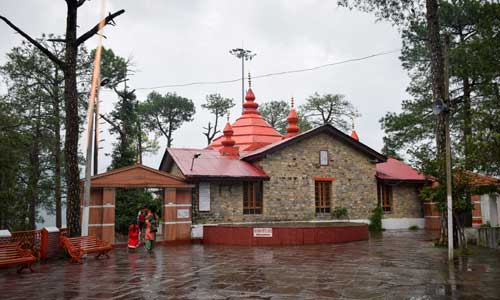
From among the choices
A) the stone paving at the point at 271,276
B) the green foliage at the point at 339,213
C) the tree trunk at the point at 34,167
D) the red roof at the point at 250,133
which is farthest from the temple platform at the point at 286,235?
the tree trunk at the point at 34,167

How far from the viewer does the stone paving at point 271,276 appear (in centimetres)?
766

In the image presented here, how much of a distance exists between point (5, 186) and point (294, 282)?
43.8 feet

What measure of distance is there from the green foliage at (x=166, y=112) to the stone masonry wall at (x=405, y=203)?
24.8 m

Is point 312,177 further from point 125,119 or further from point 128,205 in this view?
point 125,119

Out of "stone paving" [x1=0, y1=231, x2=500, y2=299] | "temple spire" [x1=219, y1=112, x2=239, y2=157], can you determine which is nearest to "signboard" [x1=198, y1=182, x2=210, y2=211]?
"temple spire" [x1=219, y1=112, x2=239, y2=157]

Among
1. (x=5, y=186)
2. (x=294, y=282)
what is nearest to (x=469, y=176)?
(x=294, y=282)

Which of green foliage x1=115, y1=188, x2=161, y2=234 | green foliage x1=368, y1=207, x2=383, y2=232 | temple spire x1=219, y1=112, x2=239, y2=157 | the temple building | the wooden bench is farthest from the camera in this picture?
green foliage x1=115, y1=188, x2=161, y2=234

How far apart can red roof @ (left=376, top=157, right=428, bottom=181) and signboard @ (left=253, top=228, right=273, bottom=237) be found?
30.9 ft

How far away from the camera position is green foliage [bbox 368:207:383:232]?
22.5m

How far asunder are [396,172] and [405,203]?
181 cm

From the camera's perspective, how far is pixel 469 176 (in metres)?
13.3

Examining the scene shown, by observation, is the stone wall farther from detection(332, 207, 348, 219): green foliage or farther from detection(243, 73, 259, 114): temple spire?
detection(243, 73, 259, 114): temple spire

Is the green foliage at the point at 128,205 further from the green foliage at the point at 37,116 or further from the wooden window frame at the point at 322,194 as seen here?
the wooden window frame at the point at 322,194

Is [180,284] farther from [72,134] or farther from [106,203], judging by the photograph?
[106,203]
